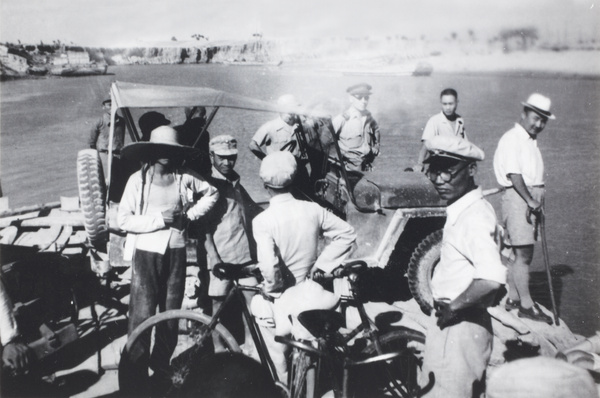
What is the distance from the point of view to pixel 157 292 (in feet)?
11.9

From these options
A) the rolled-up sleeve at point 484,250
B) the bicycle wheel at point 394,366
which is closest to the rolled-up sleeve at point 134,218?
the bicycle wheel at point 394,366

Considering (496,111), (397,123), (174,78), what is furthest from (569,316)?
(174,78)

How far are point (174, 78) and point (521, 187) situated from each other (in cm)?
2168

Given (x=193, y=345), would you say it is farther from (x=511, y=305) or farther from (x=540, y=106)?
Answer: (x=540, y=106)

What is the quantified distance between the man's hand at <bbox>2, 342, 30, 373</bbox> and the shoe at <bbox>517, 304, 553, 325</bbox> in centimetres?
411

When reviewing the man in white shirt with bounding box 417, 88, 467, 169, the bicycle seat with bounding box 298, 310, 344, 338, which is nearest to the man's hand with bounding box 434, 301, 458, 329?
the bicycle seat with bounding box 298, 310, 344, 338

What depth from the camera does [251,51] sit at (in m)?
6.98

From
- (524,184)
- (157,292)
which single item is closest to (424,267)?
(524,184)

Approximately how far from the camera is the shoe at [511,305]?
4588 mm

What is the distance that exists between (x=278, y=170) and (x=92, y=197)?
8.13 ft

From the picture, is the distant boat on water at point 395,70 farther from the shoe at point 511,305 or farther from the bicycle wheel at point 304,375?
the bicycle wheel at point 304,375

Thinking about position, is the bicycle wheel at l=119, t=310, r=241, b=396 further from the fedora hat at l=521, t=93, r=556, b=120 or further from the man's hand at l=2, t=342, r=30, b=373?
the fedora hat at l=521, t=93, r=556, b=120

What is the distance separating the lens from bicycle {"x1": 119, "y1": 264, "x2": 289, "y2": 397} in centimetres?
317

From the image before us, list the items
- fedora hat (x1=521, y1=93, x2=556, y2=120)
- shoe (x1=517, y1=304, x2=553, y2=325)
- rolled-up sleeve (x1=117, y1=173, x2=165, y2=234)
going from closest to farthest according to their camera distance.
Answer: rolled-up sleeve (x1=117, y1=173, x2=165, y2=234) → fedora hat (x1=521, y1=93, x2=556, y2=120) → shoe (x1=517, y1=304, x2=553, y2=325)
